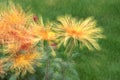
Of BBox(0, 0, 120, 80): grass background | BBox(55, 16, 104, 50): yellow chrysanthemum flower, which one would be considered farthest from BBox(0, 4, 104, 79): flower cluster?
BBox(0, 0, 120, 80): grass background

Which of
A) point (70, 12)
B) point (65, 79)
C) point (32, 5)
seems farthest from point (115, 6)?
point (65, 79)

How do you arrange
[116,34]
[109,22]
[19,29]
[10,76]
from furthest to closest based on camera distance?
Result: 1. [109,22]
2. [116,34]
3. [10,76]
4. [19,29]

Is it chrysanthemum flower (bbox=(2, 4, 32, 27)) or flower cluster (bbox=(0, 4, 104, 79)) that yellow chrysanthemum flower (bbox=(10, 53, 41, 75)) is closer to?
flower cluster (bbox=(0, 4, 104, 79))

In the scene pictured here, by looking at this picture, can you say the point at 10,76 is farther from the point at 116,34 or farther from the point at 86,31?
A: the point at 116,34

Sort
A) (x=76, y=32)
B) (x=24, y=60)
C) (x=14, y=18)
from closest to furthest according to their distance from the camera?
(x=76, y=32)
(x=24, y=60)
(x=14, y=18)

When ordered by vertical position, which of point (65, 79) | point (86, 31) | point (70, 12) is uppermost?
point (70, 12)

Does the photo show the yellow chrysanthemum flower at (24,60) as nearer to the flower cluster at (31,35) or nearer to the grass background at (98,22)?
the flower cluster at (31,35)

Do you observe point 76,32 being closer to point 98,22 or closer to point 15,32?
point 15,32

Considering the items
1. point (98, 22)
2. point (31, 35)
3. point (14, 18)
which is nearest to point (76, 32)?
point (31, 35)
